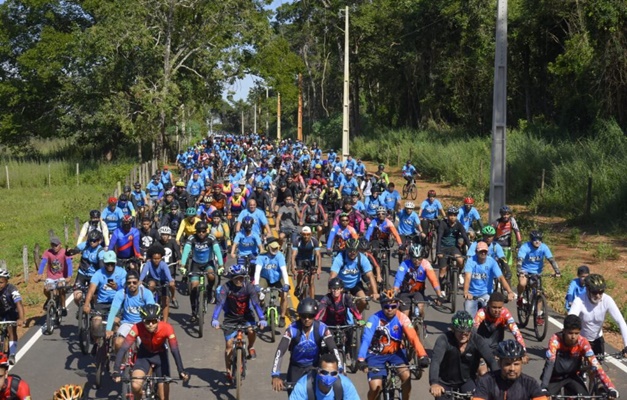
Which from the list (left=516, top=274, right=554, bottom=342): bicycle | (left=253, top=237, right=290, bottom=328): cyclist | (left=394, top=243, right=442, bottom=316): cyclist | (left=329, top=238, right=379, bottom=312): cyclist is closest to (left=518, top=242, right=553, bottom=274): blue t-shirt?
(left=516, top=274, right=554, bottom=342): bicycle

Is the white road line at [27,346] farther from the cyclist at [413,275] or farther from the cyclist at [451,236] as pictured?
the cyclist at [451,236]

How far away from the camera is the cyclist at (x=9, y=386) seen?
7.39m

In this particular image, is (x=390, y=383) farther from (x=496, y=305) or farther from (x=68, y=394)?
(x=68, y=394)

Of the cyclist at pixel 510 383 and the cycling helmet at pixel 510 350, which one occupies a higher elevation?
the cycling helmet at pixel 510 350

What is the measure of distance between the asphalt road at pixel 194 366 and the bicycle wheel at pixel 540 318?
15 centimetres

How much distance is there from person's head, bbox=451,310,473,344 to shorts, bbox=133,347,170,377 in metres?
3.46

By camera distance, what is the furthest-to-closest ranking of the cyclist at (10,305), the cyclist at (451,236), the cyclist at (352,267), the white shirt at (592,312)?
1. the cyclist at (451,236)
2. the cyclist at (352,267)
3. the cyclist at (10,305)
4. the white shirt at (592,312)

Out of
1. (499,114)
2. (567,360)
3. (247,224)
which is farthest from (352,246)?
(499,114)

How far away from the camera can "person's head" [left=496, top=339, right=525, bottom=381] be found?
7.08 meters

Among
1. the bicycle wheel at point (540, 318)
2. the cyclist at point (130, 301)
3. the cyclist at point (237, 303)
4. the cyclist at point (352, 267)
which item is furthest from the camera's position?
the bicycle wheel at point (540, 318)

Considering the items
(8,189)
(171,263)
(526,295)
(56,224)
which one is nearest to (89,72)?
(8,189)

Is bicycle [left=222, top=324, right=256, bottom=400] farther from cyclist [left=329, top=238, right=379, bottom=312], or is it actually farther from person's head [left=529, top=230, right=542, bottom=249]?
person's head [left=529, top=230, right=542, bottom=249]

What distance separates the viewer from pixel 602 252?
20766 millimetres

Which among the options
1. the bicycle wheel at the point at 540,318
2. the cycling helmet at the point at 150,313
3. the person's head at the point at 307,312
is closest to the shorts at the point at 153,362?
the cycling helmet at the point at 150,313
